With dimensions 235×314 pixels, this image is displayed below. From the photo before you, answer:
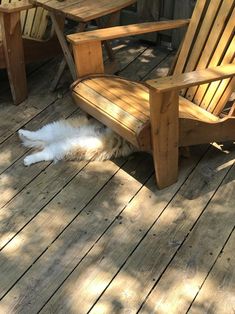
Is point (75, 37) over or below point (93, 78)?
over

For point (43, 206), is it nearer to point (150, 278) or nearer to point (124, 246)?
point (124, 246)

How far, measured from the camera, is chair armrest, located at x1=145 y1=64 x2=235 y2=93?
2.27m

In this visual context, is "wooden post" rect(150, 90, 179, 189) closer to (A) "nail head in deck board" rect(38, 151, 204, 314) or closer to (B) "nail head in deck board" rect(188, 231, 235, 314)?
(A) "nail head in deck board" rect(38, 151, 204, 314)

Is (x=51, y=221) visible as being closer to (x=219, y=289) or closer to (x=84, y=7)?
(x=219, y=289)

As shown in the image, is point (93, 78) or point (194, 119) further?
point (93, 78)

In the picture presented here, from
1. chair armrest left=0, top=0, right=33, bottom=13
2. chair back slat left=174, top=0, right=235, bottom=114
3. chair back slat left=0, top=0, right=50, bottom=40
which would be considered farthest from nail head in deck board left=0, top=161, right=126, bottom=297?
chair back slat left=0, top=0, right=50, bottom=40

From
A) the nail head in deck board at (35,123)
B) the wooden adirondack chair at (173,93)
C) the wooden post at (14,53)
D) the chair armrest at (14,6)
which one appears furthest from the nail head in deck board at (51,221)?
the chair armrest at (14,6)

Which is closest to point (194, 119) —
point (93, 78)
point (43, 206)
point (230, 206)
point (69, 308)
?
point (230, 206)

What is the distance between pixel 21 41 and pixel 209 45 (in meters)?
1.26

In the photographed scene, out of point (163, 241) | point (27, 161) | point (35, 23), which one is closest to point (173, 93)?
point (163, 241)

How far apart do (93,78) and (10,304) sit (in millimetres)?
1464

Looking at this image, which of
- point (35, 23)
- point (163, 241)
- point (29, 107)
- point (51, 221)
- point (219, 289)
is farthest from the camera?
point (35, 23)

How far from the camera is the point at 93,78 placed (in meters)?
2.96

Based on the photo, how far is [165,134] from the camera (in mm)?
2477
